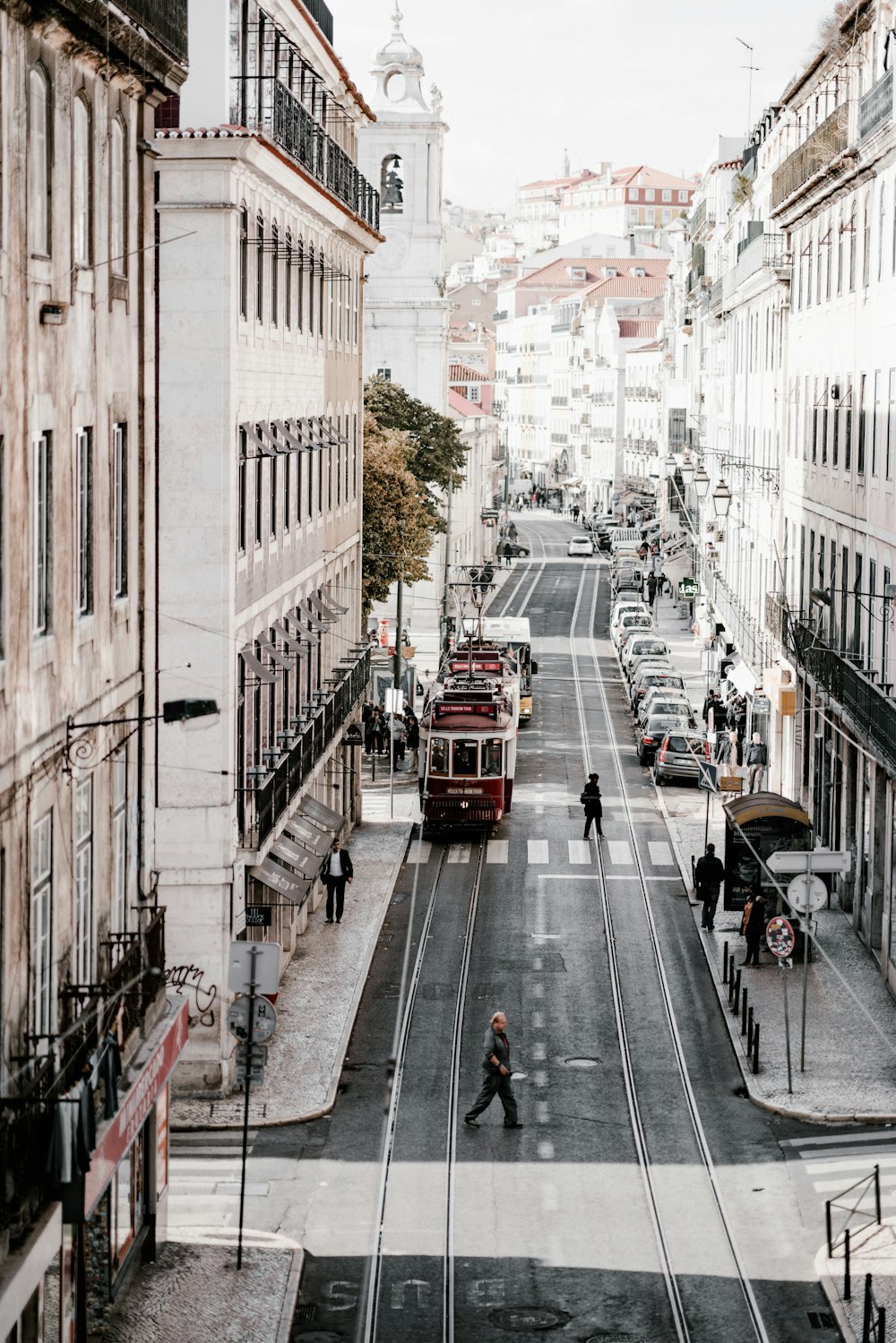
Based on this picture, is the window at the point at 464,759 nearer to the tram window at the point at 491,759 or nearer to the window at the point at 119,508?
the tram window at the point at 491,759

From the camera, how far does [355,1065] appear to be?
27.6 m

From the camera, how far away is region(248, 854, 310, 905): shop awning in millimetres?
28234

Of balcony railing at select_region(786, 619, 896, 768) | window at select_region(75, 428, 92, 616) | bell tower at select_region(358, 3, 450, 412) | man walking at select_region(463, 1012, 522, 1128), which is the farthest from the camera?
bell tower at select_region(358, 3, 450, 412)

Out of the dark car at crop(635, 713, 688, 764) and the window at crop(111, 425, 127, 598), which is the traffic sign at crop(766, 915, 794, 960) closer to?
the window at crop(111, 425, 127, 598)

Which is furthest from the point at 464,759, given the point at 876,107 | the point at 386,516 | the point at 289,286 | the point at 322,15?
the point at 876,107

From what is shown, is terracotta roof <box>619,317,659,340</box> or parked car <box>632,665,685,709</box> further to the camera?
terracotta roof <box>619,317,659,340</box>

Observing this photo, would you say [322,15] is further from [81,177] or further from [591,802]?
[81,177]

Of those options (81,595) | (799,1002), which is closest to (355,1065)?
(799,1002)

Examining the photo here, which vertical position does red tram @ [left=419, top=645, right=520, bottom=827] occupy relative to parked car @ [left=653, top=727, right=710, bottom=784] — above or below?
above

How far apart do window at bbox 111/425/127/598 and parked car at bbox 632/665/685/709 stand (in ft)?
141

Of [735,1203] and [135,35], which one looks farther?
[735,1203]

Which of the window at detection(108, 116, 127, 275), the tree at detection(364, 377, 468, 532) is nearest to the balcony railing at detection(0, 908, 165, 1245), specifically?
the window at detection(108, 116, 127, 275)

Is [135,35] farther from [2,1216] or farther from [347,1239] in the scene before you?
[347,1239]

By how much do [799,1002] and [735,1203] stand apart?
27.8 feet
